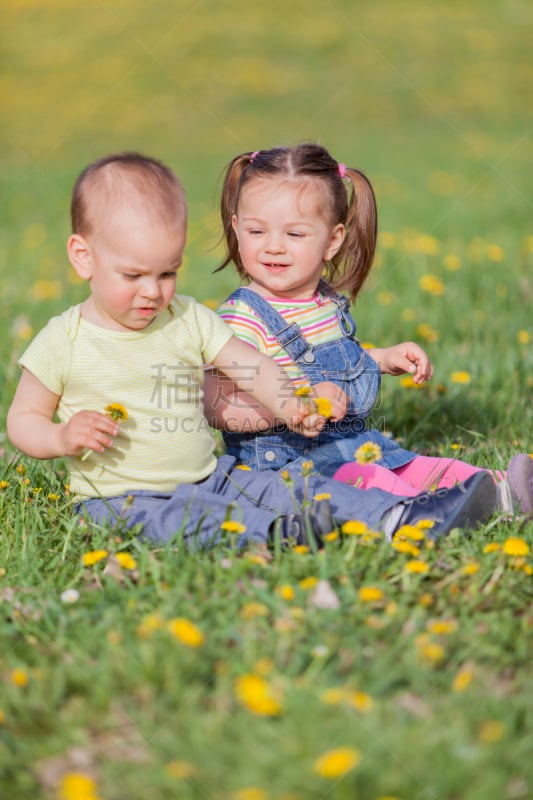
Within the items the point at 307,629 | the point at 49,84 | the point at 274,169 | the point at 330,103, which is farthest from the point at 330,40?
the point at 307,629

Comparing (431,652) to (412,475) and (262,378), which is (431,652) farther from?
(412,475)

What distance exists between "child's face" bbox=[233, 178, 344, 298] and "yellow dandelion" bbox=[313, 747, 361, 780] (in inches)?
66.2

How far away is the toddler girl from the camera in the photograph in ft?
9.42

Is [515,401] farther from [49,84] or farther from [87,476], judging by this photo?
[49,84]

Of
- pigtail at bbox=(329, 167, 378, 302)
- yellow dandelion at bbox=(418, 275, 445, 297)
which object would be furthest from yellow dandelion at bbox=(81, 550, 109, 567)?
yellow dandelion at bbox=(418, 275, 445, 297)

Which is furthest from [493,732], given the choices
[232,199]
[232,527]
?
[232,199]

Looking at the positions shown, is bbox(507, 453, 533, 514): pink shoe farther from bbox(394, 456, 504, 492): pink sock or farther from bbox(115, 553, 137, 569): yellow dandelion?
bbox(115, 553, 137, 569): yellow dandelion

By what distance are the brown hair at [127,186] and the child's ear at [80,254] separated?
0.09 ft

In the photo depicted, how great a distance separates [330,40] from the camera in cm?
2017

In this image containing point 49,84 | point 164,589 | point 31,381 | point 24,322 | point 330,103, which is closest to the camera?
point 164,589

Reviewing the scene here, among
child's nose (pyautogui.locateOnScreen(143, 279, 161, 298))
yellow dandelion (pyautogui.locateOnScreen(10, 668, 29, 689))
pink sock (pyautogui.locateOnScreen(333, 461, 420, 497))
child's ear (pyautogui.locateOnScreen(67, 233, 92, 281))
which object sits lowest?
yellow dandelion (pyautogui.locateOnScreen(10, 668, 29, 689))

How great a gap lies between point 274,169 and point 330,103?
14832mm

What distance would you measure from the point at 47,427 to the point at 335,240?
1156 mm

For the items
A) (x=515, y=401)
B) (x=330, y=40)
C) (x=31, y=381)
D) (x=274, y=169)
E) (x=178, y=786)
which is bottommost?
(x=178, y=786)
